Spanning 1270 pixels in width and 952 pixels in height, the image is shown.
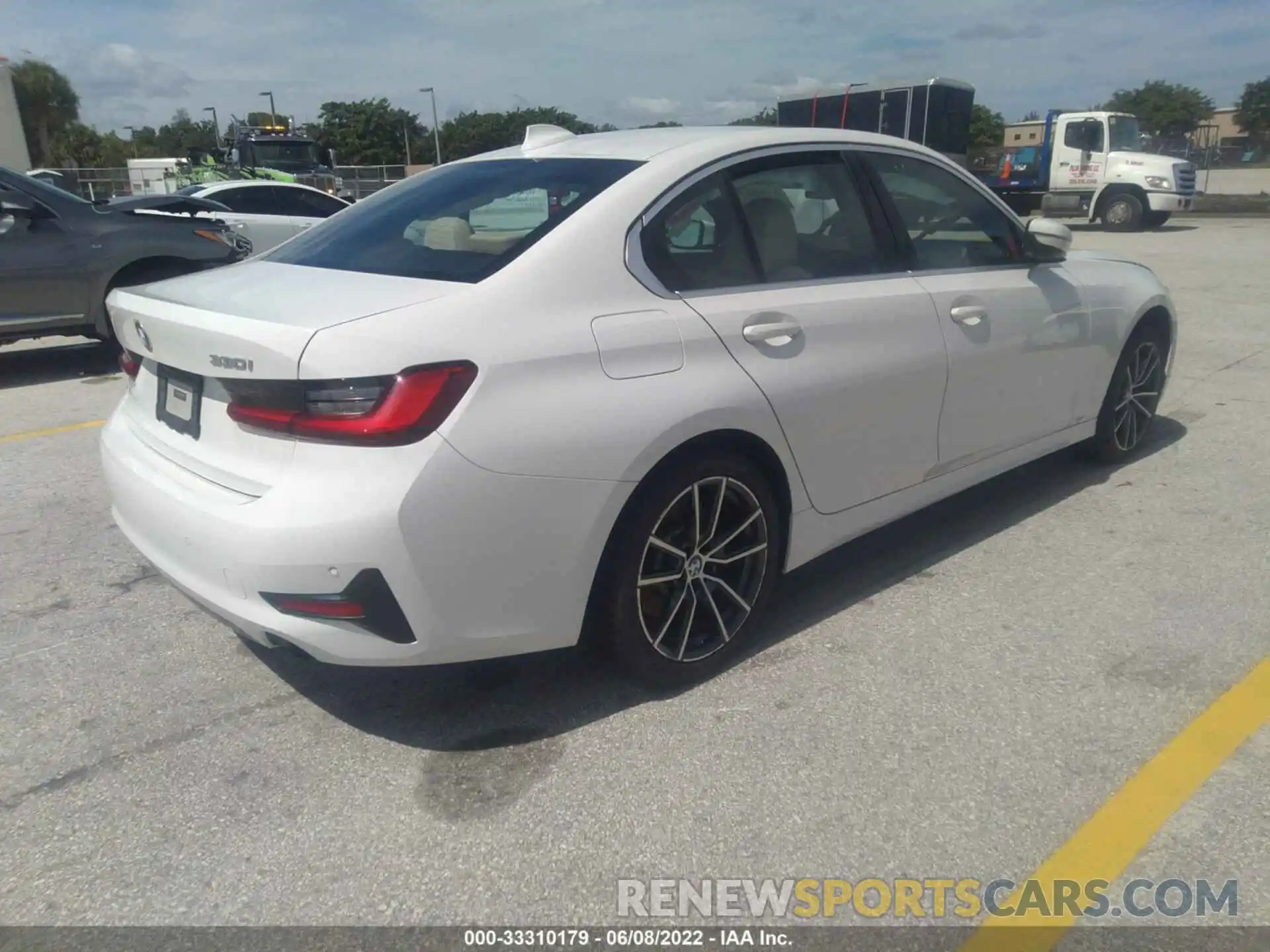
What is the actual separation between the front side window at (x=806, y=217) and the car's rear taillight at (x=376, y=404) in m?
1.29

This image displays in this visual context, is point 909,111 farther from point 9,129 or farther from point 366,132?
point 366,132

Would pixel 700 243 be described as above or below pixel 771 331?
above

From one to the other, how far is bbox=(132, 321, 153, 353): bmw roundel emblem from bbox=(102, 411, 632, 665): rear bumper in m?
0.39

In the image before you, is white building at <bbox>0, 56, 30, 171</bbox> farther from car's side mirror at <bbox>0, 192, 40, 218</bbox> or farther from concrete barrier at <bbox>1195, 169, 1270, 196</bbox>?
concrete barrier at <bbox>1195, 169, 1270, 196</bbox>

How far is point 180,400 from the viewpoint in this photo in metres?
2.96

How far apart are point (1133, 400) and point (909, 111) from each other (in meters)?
19.2

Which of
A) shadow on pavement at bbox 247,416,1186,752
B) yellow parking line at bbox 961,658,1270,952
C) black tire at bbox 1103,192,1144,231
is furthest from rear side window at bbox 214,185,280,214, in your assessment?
black tire at bbox 1103,192,1144,231

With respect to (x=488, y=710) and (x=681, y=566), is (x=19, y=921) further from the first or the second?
(x=681, y=566)

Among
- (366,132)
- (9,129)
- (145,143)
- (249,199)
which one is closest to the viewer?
(249,199)

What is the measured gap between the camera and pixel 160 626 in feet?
12.1

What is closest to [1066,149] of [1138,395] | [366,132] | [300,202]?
[300,202]

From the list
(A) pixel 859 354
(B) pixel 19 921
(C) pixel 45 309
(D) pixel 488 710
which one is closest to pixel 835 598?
(A) pixel 859 354

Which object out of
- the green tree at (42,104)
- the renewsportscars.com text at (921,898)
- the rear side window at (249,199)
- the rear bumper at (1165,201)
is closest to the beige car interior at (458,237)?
the renewsportscars.com text at (921,898)

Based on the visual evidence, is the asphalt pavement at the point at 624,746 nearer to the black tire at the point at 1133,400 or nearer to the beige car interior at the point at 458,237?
the black tire at the point at 1133,400
